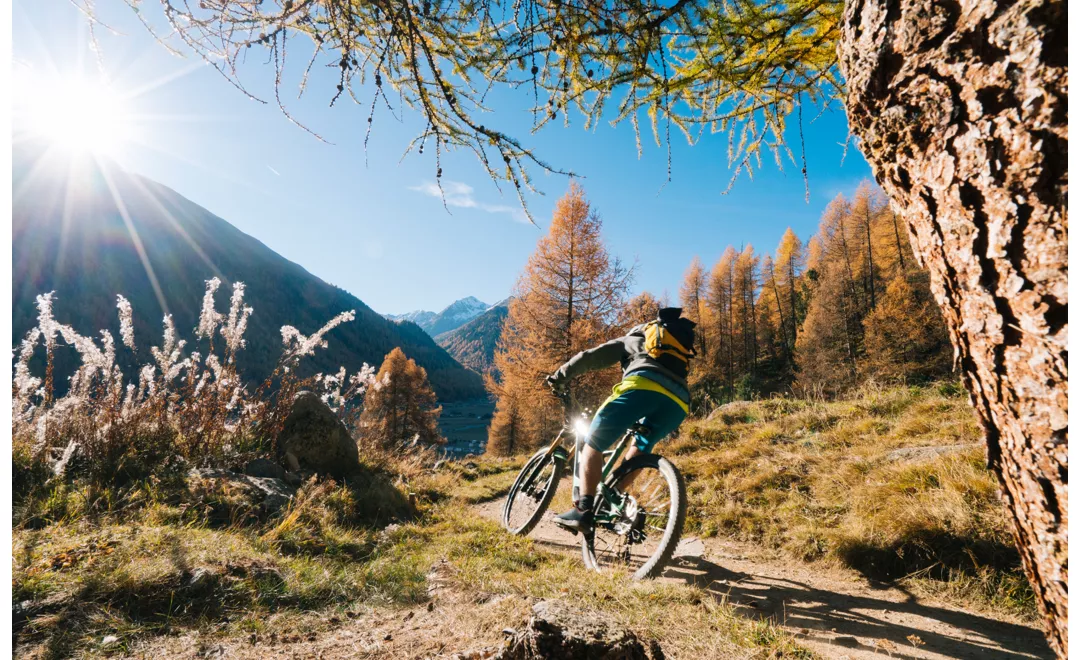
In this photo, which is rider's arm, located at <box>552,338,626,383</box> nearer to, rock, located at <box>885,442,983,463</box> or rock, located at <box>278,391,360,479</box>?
rock, located at <box>885,442,983,463</box>

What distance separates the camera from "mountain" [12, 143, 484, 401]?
80.2 m

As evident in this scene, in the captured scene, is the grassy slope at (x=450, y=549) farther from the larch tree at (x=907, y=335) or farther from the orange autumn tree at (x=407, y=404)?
the larch tree at (x=907, y=335)

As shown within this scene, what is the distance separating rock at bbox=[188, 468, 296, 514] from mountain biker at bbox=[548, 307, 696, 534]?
2.45m

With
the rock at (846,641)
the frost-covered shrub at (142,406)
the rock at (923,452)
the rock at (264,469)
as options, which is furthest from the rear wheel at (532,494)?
the rock at (923,452)

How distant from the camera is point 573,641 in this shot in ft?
4.44

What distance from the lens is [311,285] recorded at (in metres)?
126

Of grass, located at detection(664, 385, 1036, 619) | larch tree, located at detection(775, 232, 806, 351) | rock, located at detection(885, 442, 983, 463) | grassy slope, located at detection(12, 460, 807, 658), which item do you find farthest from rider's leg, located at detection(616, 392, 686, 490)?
larch tree, located at detection(775, 232, 806, 351)

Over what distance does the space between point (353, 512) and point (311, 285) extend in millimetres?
139005

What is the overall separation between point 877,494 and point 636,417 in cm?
225

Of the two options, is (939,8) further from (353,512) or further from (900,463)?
(353,512)

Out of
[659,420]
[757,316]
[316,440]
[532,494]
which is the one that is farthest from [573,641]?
[757,316]

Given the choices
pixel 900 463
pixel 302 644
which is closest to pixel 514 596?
pixel 302 644

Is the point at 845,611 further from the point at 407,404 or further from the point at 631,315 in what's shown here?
the point at 407,404

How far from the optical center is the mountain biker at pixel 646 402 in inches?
123
